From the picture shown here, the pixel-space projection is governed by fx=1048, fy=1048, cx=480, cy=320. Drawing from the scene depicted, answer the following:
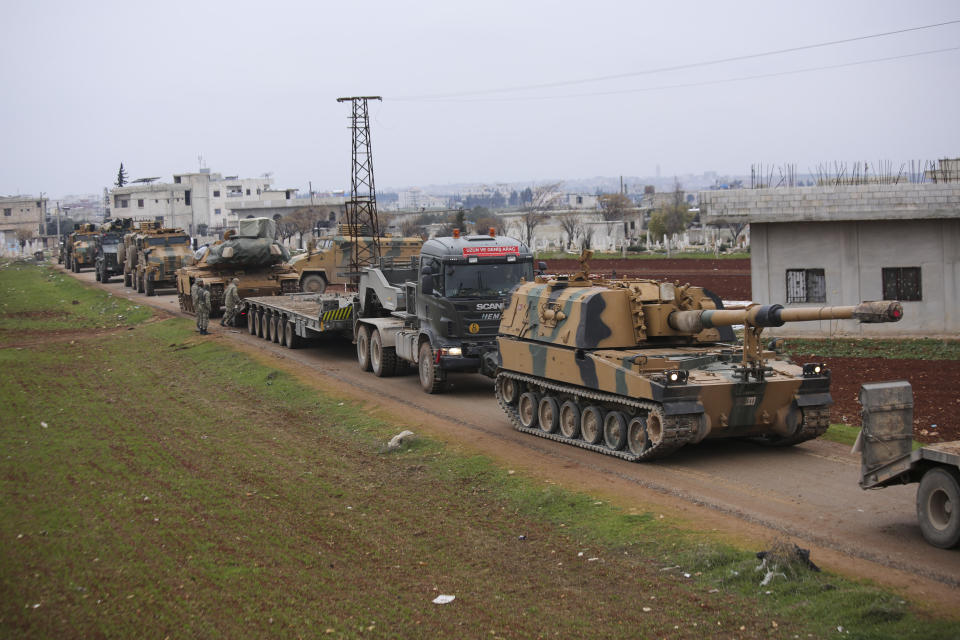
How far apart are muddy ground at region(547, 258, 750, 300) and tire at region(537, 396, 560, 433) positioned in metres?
21.8

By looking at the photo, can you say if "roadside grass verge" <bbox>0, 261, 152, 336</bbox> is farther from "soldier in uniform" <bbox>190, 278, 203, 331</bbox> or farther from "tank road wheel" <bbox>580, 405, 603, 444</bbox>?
"tank road wheel" <bbox>580, 405, 603, 444</bbox>

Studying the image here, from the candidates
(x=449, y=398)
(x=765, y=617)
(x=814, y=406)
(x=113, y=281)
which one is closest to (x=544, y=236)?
(x=113, y=281)

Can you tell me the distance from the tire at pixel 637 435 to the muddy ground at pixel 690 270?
23421 mm

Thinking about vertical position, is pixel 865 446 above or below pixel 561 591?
above

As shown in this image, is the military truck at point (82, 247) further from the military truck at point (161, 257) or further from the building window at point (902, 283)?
the building window at point (902, 283)

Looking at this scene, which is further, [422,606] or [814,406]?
[814,406]

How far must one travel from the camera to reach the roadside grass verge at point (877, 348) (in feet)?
77.9

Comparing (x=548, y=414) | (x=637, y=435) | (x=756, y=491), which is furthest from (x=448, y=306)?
(x=756, y=491)

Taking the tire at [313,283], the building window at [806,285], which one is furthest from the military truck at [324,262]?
the building window at [806,285]

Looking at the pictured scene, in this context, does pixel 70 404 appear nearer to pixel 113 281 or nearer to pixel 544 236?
pixel 113 281

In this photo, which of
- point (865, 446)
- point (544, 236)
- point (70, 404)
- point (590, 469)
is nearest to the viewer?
point (865, 446)

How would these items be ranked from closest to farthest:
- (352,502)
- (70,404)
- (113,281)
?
(352,502), (70,404), (113,281)

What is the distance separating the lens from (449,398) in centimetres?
2002

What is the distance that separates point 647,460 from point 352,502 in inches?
161
